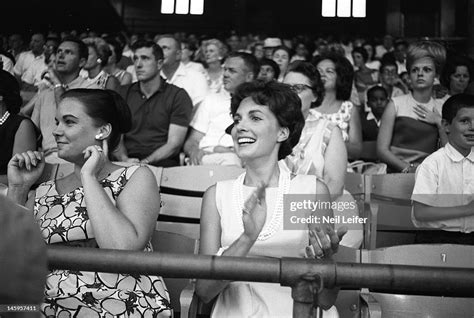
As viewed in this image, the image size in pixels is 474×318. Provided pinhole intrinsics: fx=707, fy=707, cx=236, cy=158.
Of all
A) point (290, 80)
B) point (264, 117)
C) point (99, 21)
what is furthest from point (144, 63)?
point (99, 21)

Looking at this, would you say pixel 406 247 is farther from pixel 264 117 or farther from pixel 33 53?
pixel 33 53

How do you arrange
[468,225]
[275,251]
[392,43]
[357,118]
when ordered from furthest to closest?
[392,43], [357,118], [468,225], [275,251]

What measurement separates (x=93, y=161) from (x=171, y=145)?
1772mm

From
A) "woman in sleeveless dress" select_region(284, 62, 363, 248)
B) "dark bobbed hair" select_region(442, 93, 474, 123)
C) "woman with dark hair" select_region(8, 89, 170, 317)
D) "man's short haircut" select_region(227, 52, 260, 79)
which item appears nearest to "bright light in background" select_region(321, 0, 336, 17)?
"man's short haircut" select_region(227, 52, 260, 79)

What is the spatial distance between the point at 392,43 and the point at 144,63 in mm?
5647

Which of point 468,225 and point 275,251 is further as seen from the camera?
point 468,225

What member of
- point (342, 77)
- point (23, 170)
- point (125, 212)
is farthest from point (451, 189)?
point (23, 170)

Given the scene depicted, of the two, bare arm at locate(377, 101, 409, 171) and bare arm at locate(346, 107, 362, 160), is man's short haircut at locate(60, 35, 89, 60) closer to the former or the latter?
bare arm at locate(346, 107, 362, 160)

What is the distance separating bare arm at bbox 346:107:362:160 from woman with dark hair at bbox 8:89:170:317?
1.62 metres

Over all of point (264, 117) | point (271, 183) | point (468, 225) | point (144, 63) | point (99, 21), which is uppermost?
point (99, 21)

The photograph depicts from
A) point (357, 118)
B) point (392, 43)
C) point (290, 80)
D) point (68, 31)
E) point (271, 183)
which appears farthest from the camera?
point (392, 43)

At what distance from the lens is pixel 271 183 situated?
2182mm

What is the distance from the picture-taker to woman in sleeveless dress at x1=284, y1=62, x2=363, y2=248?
2.69m

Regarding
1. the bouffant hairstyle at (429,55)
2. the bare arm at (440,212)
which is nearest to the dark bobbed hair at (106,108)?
the bare arm at (440,212)
